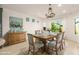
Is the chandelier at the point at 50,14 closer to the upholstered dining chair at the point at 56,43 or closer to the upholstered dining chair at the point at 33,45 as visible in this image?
the upholstered dining chair at the point at 56,43

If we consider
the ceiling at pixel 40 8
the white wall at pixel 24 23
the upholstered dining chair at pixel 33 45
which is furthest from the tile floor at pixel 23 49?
the ceiling at pixel 40 8

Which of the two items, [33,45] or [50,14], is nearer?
[50,14]

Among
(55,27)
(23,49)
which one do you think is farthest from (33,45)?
(55,27)

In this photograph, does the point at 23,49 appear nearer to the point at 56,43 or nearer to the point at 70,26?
the point at 56,43

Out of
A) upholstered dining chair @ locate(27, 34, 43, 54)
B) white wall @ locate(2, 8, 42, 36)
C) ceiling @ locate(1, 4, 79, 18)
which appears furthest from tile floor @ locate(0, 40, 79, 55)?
ceiling @ locate(1, 4, 79, 18)

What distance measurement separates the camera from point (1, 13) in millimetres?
2371

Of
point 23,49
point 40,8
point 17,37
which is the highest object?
point 40,8

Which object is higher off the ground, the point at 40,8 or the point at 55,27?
the point at 40,8

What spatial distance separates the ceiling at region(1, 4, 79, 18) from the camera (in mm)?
2236

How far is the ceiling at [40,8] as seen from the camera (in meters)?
2.24

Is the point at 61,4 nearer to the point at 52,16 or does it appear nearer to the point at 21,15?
the point at 52,16

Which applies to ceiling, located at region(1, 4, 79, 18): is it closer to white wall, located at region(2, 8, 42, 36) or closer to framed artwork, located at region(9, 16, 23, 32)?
white wall, located at region(2, 8, 42, 36)

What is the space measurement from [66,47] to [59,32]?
0.44 m

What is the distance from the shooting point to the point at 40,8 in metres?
2.35
